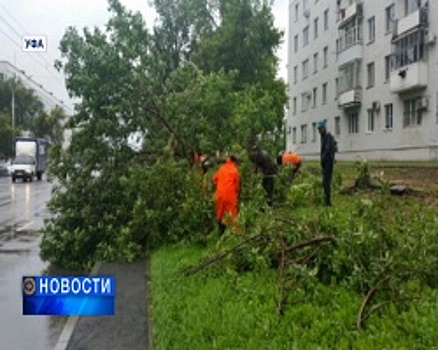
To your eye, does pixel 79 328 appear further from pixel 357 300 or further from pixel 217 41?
pixel 217 41

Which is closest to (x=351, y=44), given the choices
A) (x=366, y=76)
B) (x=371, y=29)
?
(x=371, y=29)

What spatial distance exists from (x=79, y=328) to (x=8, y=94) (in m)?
70.4

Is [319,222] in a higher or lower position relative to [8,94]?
lower

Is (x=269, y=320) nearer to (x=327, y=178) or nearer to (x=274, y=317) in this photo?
(x=274, y=317)

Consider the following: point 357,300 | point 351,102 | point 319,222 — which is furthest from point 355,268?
point 351,102

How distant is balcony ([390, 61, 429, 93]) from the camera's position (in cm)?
2906

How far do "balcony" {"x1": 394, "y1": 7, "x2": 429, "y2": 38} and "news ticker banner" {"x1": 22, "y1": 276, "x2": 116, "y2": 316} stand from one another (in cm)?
2814

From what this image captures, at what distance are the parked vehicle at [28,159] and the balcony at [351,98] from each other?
67.8ft

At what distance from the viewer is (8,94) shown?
7162 cm

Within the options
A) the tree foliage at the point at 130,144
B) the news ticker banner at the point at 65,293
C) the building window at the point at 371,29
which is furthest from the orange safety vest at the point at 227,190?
the building window at the point at 371,29

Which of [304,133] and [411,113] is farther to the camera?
[304,133]

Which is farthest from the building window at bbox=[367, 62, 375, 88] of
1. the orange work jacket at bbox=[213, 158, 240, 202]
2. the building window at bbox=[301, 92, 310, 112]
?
the orange work jacket at bbox=[213, 158, 240, 202]

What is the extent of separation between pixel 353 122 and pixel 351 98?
238 cm

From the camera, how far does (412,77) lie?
29.3m
